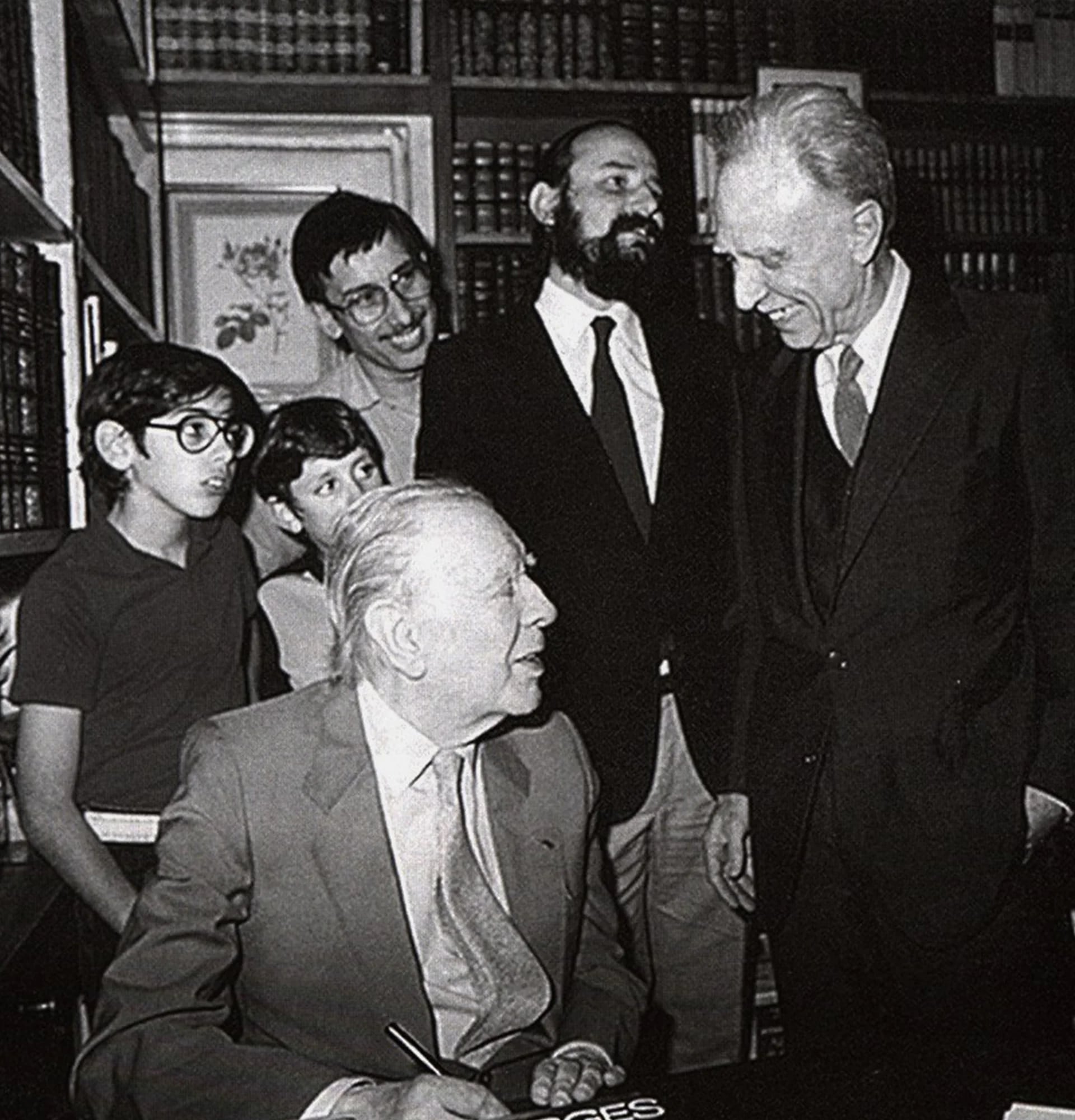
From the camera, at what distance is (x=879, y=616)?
1.78 metres

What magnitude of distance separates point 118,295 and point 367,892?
162cm

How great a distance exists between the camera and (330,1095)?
1177mm

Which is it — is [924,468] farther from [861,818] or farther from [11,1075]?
[11,1075]

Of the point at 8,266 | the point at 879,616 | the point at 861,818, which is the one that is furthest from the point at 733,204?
the point at 8,266

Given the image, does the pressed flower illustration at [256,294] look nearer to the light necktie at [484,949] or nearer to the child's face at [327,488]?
the child's face at [327,488]

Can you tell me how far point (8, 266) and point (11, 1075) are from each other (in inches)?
40.9

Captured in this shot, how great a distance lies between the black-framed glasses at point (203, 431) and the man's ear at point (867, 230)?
1039 millimetres

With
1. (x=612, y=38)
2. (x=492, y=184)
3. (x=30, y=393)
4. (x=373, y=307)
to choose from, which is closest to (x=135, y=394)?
(x=30, y=393)

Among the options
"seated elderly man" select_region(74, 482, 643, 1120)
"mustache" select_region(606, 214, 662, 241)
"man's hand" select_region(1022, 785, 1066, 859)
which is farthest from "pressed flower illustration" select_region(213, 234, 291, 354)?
"man's hand" select_region(1022, 785, 1066, 859)

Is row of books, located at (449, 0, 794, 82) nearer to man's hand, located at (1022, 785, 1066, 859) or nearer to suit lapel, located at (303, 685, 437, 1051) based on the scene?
man's hand, located at (1022, 785, 1066, 859)

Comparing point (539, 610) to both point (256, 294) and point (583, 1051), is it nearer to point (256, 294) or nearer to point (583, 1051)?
point (583, 1051)

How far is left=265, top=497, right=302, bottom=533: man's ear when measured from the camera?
2.55 meters

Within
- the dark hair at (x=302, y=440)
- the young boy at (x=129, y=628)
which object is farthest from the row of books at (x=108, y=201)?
the dark hair at (x=302, y=440)

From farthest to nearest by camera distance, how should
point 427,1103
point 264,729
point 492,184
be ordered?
1. point 492,184
2. point 264,729
3. point 427,1103
